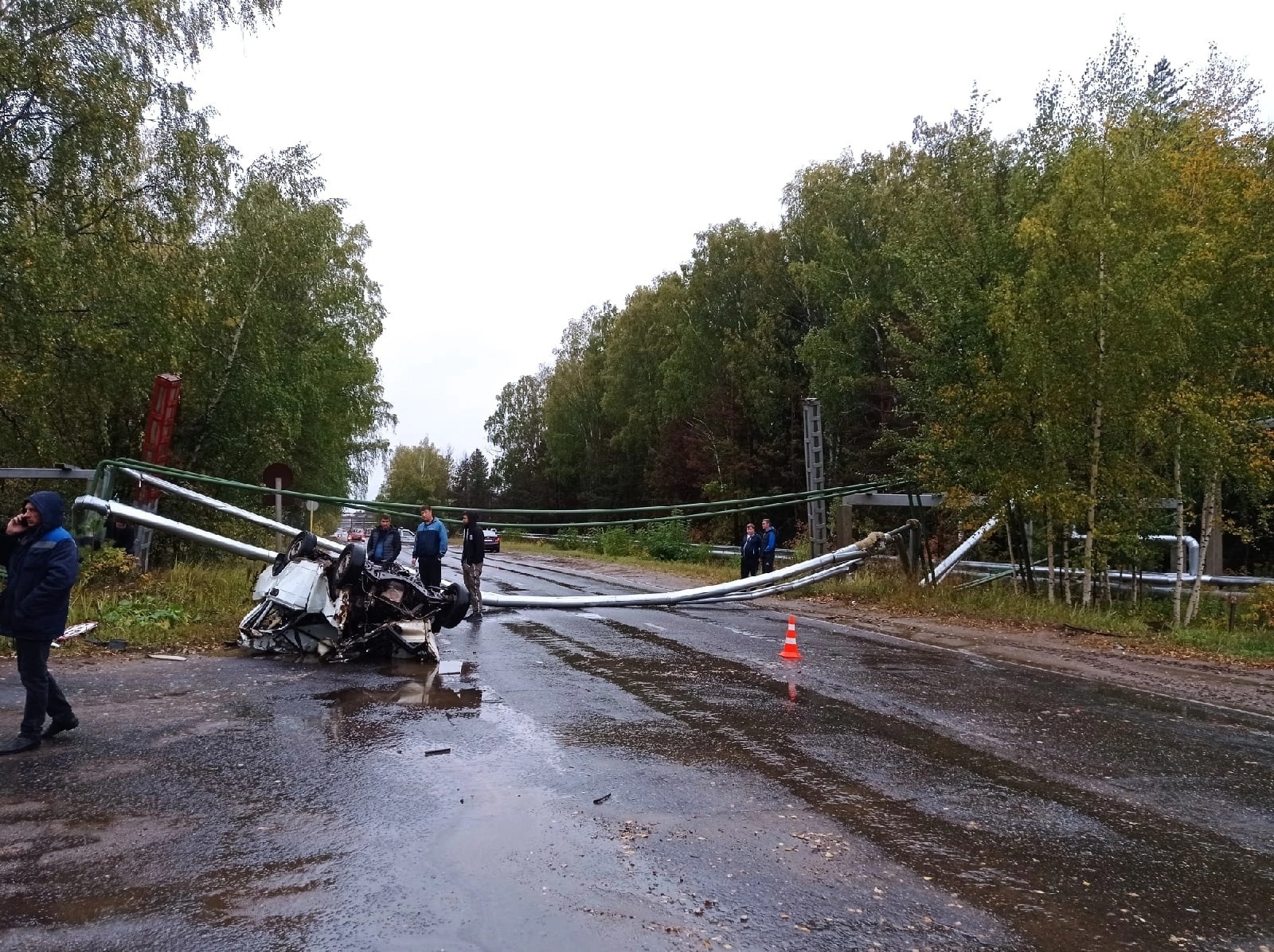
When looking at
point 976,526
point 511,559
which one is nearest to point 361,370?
point 511,559

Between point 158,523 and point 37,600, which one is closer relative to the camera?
point 37,600

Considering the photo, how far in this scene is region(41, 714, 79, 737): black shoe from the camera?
643cm

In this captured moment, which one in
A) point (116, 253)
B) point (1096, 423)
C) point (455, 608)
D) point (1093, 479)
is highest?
point (116, 253)

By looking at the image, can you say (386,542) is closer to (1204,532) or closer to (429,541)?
(429,541)

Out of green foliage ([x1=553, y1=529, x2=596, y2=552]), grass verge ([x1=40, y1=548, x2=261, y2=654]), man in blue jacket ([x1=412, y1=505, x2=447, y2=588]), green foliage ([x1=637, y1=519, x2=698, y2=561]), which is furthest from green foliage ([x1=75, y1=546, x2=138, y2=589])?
green foliage ([x1=553, y1=529, x2=596, y2=552])

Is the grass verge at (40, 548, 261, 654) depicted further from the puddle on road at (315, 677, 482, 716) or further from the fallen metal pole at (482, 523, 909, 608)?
the fallen metal pole at (482, 523, 909, 608)

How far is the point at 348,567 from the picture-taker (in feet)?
31.8

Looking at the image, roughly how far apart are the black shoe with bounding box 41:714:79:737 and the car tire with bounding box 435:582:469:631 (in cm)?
423

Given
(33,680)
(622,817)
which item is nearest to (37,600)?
(33,680)

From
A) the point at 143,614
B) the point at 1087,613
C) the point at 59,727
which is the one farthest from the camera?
the point at 1087,613

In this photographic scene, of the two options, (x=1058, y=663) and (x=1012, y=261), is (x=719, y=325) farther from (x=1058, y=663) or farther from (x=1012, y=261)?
(x=1058, y=663)

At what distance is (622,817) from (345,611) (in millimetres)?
5838

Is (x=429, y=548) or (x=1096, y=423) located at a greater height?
(x=1096, y=423)

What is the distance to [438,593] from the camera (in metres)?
10.5
